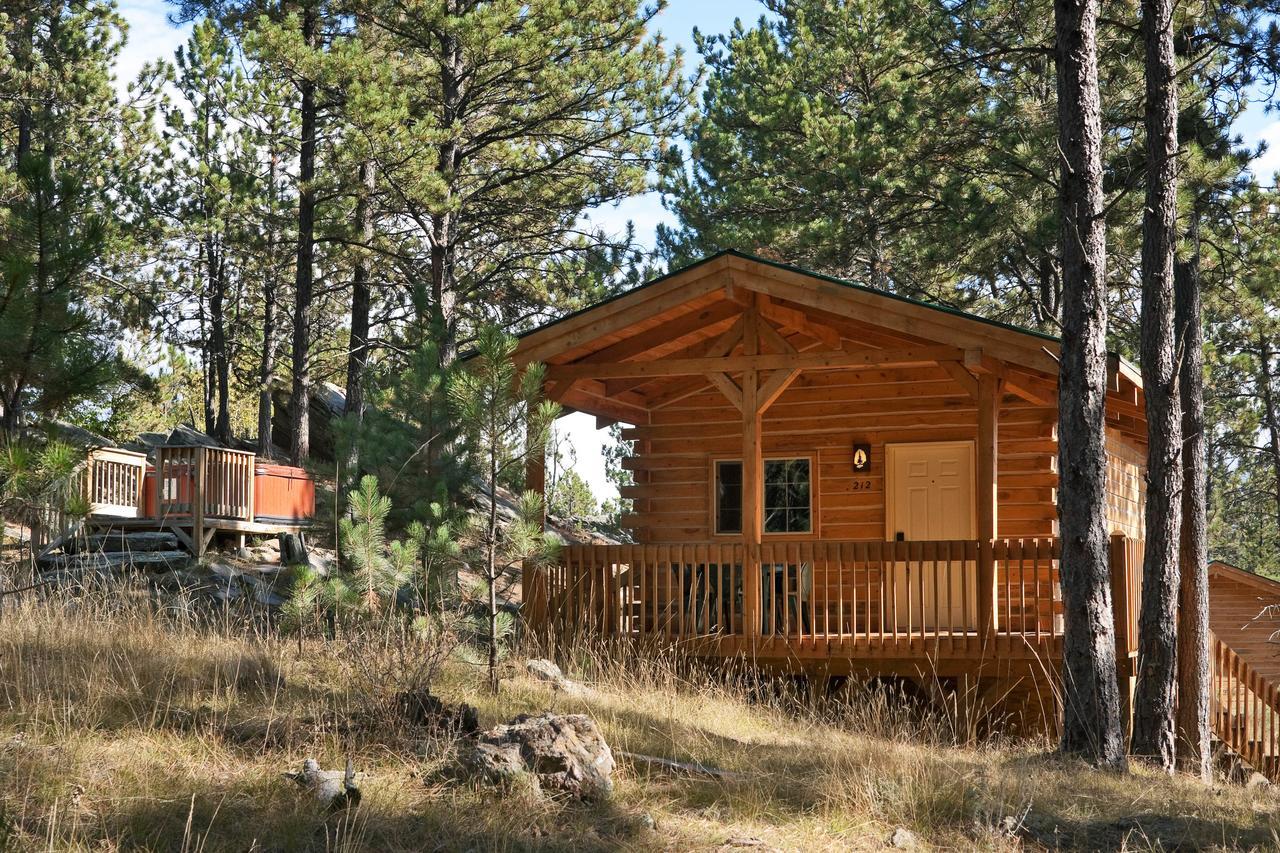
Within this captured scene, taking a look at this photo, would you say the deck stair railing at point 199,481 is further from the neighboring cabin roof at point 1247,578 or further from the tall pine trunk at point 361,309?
the neighboring cabin roof at point 1247,578

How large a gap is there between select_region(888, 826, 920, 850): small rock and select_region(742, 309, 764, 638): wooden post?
17.4 ft

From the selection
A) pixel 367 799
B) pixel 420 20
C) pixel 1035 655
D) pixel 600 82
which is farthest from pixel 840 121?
pixel 367 799

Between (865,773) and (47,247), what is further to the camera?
(865,773)

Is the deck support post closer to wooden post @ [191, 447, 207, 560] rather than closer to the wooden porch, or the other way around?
wooden post @ [191, 447, 207, 560]

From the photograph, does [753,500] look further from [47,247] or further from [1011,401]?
[47,247]

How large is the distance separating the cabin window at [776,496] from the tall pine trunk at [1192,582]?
184 inches

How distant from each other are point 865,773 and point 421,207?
1318 centimetres

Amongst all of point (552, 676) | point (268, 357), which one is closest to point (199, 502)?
point (552, 676)

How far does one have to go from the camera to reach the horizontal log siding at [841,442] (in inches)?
537

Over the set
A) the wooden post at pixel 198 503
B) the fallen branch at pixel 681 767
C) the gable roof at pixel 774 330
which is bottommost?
the fallen branch at pixel 681 767

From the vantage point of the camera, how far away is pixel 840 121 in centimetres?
1994

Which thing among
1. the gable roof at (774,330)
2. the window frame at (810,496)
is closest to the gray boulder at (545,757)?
the gable roof at (774,330)

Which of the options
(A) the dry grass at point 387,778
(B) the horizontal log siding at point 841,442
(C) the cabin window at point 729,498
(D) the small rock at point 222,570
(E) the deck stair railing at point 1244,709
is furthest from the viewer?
(C) the cabin window at point 729,498

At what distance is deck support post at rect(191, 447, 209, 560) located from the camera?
1552cm
